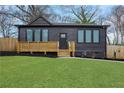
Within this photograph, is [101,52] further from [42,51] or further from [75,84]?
[75,84]

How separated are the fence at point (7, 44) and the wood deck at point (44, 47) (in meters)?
0.45

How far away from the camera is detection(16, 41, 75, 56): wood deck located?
2712 centimetres

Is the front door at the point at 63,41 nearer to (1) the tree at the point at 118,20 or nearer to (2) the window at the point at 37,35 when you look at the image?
(2) the window at the point at 37,35

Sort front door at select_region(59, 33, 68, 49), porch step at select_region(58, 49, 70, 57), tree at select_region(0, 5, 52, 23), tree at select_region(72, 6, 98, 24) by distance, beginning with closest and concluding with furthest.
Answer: porch step at select_region(58, 49, 70, 57), front door at select_region(59, 33, 68, 49), tree at select_region(0, 5, 52, 23), tree at select_region(72, 6, 98, 24)

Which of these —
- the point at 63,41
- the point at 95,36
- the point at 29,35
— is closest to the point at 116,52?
the point at 95,36

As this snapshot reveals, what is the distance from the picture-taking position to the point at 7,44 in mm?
26938

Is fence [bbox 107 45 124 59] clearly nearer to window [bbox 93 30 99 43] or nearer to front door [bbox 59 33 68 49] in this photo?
window [bbox 93 30 99 43]

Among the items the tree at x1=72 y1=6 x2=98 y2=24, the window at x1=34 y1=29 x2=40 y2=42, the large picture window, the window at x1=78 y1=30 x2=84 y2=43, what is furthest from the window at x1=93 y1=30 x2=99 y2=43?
the tree at x1=72 y1=6 x2=98 y2=24

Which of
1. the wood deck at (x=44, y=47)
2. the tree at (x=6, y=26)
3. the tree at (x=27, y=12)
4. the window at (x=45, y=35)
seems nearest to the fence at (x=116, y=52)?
the wood deck at (x=44, y=47)

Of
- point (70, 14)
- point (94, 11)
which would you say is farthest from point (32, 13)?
point (94, 11)

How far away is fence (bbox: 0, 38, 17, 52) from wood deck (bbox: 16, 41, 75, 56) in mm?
451

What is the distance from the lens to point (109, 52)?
33.2m
